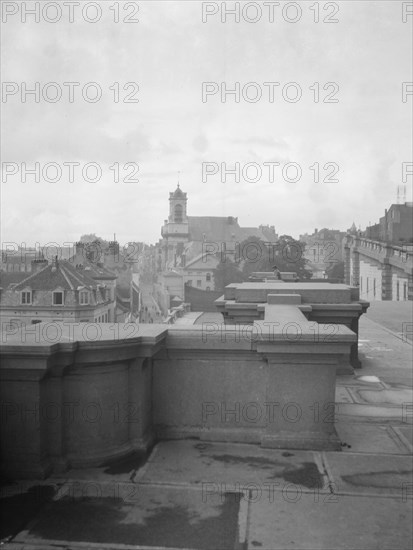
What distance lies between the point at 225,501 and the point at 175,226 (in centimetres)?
12812

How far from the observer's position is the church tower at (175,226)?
12212cm

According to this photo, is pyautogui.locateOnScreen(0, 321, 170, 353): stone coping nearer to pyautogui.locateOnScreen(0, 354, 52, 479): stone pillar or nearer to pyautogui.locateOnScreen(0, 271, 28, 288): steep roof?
pyautogui.locateOnScreen(0, 354, 52, 479): stone pillar

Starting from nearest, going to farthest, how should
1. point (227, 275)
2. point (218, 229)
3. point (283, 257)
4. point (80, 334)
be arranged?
point (80, 334)
point (283, 257)
point (227, 275)
point (218, 229)

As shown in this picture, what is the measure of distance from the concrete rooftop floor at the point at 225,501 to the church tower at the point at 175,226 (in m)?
114

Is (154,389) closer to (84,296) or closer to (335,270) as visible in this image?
(84,296)

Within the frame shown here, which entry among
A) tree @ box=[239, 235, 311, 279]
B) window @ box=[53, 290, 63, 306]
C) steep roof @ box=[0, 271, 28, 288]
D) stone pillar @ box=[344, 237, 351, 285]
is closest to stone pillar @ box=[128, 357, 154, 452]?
steep roof @ box=[0, 271, 28, 288]

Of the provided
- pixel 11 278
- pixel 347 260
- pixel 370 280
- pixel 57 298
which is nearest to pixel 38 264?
pixel 11 278

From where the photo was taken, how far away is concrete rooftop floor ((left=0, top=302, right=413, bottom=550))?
2.88 metres

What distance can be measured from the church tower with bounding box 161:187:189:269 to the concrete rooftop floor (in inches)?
4477

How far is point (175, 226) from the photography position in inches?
5143

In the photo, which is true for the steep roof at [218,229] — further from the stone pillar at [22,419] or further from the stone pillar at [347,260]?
the stone pillar at [22,419]

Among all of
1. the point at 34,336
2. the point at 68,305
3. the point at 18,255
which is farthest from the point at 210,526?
the point at 68,305

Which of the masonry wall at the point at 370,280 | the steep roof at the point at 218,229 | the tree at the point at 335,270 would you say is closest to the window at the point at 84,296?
the masonry wall at the point at 370,280

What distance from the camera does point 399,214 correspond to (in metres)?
45.5
